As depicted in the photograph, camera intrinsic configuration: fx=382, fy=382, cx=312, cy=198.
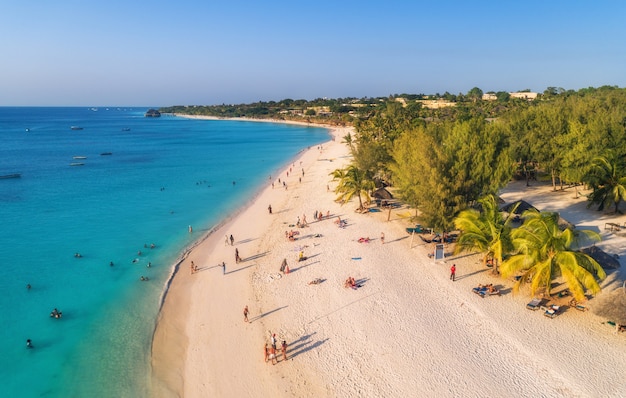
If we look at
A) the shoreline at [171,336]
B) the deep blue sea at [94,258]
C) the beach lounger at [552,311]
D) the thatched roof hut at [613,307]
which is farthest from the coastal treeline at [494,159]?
the deep blue sea at [94,258]

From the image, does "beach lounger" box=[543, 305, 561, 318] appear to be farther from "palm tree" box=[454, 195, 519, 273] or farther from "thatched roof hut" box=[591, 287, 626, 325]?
"palm tree" box=[454, 195, 519, 273]

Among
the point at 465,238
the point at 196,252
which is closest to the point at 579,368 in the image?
the point at 465,238

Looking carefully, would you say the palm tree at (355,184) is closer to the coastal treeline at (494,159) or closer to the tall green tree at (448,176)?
the coastal treeline at (494,159)

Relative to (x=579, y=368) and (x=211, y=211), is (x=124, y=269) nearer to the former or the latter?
(x=211, y=211)

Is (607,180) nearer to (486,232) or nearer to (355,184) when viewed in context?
(486,232)

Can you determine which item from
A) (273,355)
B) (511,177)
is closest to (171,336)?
(273,355)
